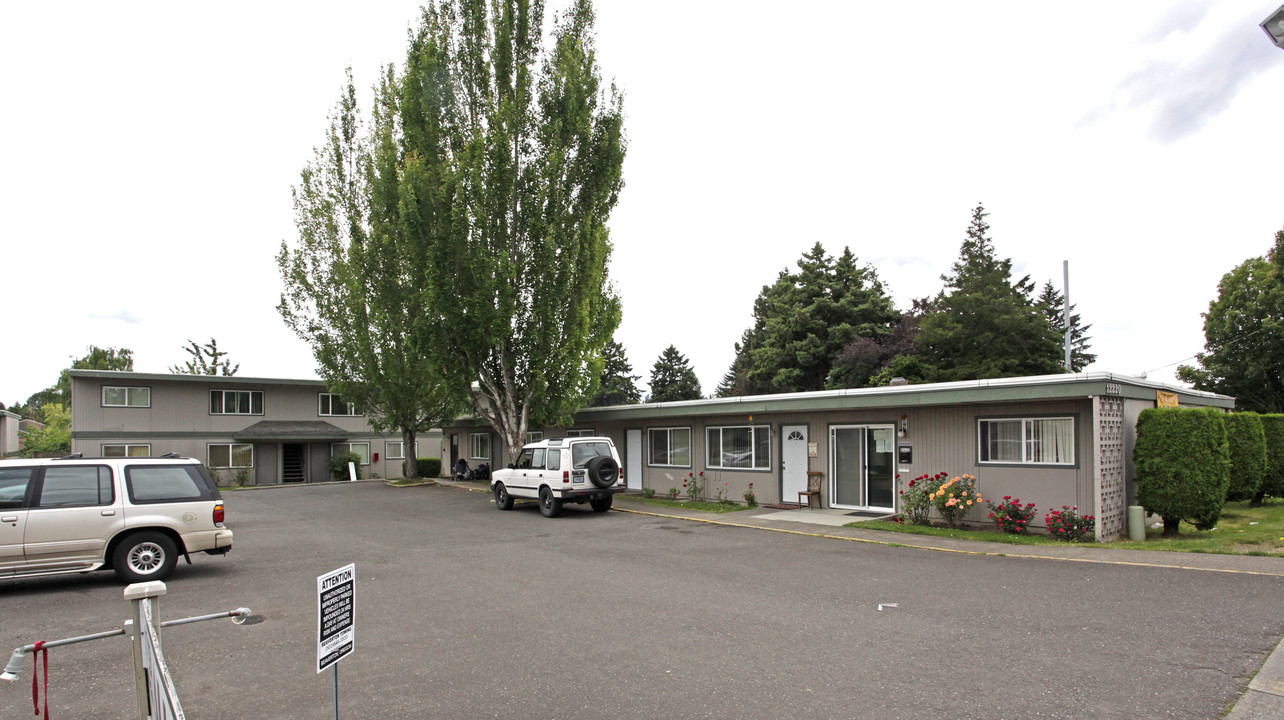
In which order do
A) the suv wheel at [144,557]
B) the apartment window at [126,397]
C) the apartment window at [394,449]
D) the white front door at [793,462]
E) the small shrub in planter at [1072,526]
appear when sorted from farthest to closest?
the apartment window at [394,449]
the apartment window at [126,397]
the white front door at [793,462]
the small shrub in planter at [1072,526]
the suv wheel at [144,557]

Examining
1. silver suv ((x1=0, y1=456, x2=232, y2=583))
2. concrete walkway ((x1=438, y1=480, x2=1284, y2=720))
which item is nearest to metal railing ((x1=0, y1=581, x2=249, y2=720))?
concrete walkway ((x1=438, y1=480, x2=1284, y2=720))

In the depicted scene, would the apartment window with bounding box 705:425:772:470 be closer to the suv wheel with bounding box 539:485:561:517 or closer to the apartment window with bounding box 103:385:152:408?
the suv wheel with bounding box 539:485:561:517

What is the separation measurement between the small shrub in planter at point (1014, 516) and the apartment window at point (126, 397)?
1466 inches

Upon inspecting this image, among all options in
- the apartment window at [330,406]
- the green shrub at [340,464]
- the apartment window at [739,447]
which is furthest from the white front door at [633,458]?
the apartment window at [330,406]

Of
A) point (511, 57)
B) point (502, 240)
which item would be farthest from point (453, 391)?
point (511, 57)

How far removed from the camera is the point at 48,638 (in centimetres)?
693

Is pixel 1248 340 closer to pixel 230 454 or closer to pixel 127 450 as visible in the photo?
pixel 230 454

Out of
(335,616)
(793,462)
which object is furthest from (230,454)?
(335,616)

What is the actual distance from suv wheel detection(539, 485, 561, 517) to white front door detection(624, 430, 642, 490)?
5.92 metres

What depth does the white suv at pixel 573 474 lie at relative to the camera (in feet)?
56.9

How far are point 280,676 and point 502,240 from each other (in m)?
17.7

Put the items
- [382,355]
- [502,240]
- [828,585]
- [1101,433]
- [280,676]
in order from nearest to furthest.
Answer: [280,676]
[828,585]
[1101,433]
[502,240]
[382,355]

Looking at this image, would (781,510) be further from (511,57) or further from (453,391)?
(511,57)

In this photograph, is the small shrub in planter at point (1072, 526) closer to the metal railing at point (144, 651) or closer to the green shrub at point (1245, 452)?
the green shrub at point (1245, 452)
